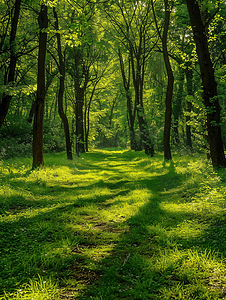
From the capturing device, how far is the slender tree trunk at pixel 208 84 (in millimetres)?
8070

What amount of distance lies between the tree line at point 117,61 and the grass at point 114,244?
11.6 feet

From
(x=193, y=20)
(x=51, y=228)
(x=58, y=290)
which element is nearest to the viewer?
(x=58, y=290)

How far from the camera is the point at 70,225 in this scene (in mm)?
5145

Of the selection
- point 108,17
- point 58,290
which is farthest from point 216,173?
point 108,17

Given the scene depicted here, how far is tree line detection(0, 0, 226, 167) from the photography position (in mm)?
8336

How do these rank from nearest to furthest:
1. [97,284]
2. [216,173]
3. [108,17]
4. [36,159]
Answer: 1. [97,284]
2. [216,173]
3. [36,159]
4. [108,17]

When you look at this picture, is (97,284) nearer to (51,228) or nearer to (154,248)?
(154,248)

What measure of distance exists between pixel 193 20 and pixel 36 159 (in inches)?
346

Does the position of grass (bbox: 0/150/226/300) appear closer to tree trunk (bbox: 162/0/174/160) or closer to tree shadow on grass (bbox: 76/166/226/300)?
tree shadow on grass (bbox: 76/166/226/300)

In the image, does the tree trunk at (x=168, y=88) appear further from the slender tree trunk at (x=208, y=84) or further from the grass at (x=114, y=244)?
the grass at (x=114, y=244)

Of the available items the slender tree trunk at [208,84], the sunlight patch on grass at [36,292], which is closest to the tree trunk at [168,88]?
the slender tree trunk at [208,84]

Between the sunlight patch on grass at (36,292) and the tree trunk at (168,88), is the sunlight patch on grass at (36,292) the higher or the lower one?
the lower one

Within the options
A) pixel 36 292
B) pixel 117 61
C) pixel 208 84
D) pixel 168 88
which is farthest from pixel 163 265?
pixel 117 61

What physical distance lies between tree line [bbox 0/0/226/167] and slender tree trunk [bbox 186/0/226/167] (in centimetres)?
3
